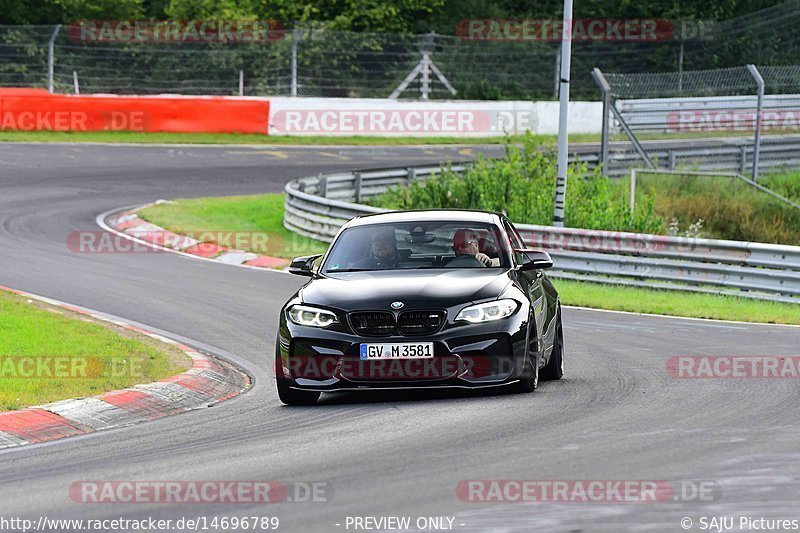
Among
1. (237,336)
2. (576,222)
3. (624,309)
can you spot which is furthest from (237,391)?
(576,222)

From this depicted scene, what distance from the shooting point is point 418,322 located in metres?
9.92

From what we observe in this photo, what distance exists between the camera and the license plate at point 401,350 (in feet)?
32.2

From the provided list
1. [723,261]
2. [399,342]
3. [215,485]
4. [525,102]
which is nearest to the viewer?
[215,485]

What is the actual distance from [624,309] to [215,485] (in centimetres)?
1126

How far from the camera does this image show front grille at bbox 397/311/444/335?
991 cm

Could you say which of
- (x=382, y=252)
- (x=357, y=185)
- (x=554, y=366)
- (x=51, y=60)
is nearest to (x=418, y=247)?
(x=382, y=252)

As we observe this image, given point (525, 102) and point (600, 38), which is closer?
point (525, 102)

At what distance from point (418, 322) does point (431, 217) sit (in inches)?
70.0

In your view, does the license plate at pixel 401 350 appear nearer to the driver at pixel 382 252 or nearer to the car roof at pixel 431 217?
the driver at pixel 382 252

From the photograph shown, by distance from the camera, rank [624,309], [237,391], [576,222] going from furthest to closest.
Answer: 1. [576,222]
2. [624,309]
3. [237,391]

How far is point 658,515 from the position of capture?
6.34m

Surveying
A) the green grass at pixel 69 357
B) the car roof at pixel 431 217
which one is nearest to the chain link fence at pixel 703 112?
the green grass at pixel 69 357

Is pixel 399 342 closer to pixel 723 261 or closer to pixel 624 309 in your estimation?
pixel 624 309

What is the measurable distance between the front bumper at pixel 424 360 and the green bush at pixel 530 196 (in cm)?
1367
